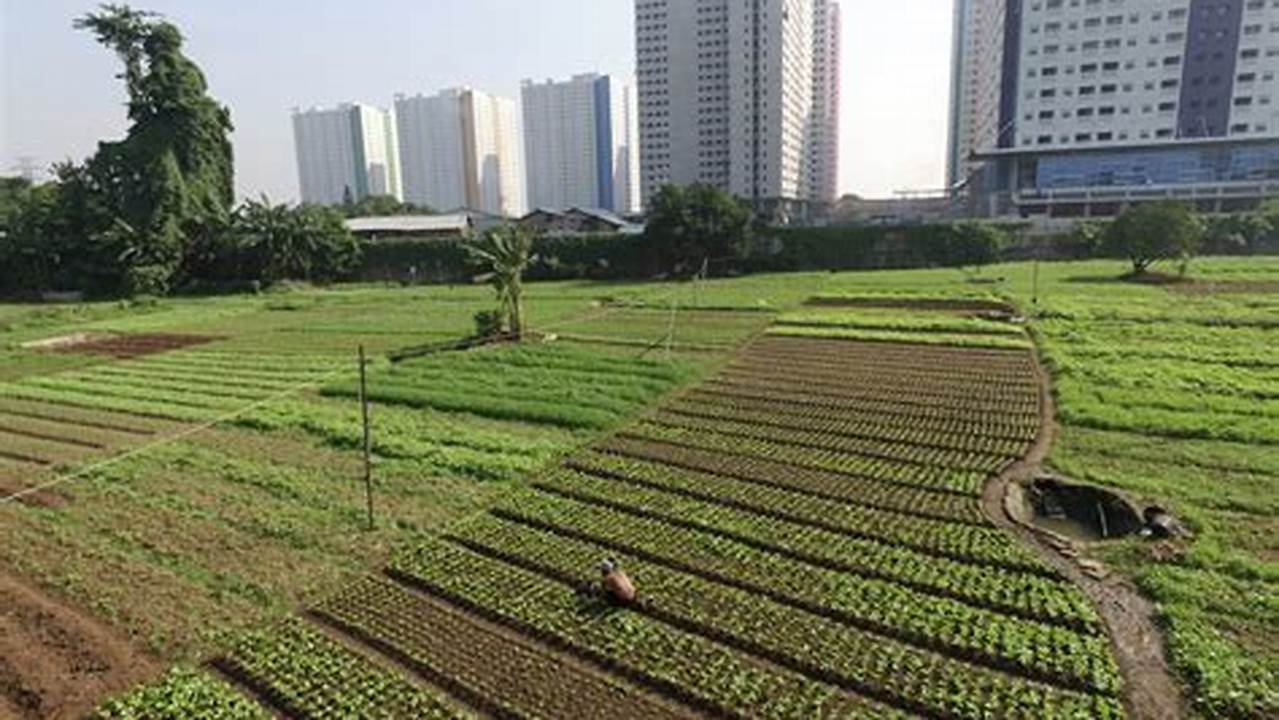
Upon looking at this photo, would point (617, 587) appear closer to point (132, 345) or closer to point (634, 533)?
point (634, 533)

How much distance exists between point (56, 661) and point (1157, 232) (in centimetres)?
5050

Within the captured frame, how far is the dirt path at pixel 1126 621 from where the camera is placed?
902 cm

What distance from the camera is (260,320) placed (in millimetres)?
44250

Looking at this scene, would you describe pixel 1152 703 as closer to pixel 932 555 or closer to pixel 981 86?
pixel 932 555

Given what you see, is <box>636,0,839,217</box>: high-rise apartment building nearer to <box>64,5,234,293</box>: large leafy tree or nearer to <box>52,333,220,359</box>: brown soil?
<box>64,5,234,293</box>: large leafy tree

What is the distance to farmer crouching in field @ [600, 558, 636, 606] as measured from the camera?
11.3 m

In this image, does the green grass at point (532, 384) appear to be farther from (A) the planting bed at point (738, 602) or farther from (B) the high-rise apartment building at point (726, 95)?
(B) the high-rise apartment building at point (726, 95)

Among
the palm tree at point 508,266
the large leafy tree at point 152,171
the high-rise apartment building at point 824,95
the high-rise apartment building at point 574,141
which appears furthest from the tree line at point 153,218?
the high-rise apartment building at point 824,95

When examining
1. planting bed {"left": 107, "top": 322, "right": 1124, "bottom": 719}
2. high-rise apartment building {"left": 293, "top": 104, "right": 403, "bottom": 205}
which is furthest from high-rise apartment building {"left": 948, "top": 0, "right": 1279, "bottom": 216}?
high-rise apartment building {"left": 293, "top": 104, "right": 403, "bottom": 205}

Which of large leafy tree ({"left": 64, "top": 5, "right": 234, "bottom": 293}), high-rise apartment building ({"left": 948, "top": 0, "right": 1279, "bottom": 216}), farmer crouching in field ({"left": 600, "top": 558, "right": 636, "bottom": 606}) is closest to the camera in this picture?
farmer crouching in field ({"left": 600, "top": 558, "right": 636, "bottom": 606})

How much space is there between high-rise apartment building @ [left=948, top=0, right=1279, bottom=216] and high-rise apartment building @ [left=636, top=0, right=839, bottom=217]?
1427 inches

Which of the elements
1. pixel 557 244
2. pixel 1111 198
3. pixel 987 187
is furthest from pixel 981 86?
pixel 557 244

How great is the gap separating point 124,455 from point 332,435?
179 inches

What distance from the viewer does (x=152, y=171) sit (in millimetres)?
60312
